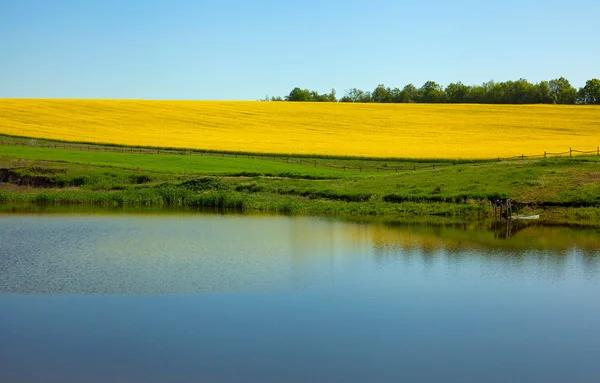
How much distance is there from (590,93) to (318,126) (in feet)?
182

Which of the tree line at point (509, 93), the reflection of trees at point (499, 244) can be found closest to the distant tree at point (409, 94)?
the tree line at point (509, 93)

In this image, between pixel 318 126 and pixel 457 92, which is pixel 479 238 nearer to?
pixel 318 126

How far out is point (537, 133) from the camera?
3140 inches

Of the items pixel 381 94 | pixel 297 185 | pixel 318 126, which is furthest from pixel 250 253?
pixel 381 94

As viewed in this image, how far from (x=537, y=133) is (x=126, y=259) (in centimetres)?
6114

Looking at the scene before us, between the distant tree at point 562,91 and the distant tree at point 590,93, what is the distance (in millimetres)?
1259

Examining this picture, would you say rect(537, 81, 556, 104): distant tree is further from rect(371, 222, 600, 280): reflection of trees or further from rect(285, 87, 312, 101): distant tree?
rect(371, 222, 600, 280): reflection of trees

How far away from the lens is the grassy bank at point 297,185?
45.5 metres

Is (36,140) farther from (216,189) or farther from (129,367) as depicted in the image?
(129,367)

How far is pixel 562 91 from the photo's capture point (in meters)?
123

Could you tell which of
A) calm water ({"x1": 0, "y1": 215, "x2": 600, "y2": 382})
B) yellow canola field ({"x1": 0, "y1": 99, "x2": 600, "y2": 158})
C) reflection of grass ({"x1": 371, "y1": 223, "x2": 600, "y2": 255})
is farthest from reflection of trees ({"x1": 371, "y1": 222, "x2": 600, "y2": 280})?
yellow canola field ({"x1": 0, "y1": 99, "x2": 600, "y2": 158})

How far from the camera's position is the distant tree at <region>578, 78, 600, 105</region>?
12025 centimetres

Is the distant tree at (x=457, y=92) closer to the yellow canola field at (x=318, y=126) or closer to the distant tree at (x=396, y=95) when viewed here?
the distant tree at (x=396, y=95)

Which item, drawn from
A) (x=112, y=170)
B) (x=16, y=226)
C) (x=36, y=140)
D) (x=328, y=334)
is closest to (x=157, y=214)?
(x=16, y=226)
